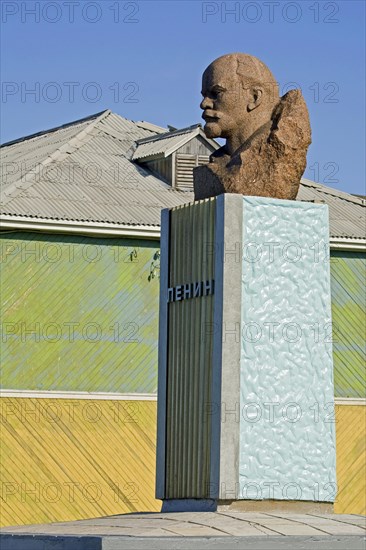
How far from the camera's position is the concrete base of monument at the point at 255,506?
14.7 metres

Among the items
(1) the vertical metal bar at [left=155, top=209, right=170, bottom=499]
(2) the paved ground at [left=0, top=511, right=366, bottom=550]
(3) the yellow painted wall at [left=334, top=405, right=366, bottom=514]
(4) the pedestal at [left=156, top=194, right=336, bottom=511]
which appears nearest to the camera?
(2) the paved ground at [left=0, top=511, right=366, bottom=550]

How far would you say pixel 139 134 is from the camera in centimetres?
2948

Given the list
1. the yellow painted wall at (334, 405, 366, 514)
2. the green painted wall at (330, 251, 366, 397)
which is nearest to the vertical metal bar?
the yellow painted wall at (334, 405, 366, 514)

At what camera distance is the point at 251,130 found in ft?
52.4

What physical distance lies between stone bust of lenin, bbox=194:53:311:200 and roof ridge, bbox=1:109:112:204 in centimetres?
913

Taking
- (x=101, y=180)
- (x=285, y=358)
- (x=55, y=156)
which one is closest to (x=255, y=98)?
(x=285, y=358)

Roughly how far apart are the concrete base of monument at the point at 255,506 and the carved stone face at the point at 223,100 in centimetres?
427

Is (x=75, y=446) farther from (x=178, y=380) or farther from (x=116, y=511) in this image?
(x=178, y=380)

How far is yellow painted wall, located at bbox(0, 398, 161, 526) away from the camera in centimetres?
2347

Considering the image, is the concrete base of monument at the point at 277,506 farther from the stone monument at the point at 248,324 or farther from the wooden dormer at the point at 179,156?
the wooden dormer at the point at 179,156

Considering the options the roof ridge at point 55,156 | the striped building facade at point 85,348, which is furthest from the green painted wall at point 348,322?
the roof ridge at point 55,156

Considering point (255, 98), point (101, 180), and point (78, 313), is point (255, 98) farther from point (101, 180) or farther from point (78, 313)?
point (101, 180)

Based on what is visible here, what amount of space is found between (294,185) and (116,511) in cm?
1011

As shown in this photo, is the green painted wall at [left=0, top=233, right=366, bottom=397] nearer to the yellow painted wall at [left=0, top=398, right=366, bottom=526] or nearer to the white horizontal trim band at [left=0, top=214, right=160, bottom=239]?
the white horizontal trim band at [left=0, top=214, right=160, bottom=239]
